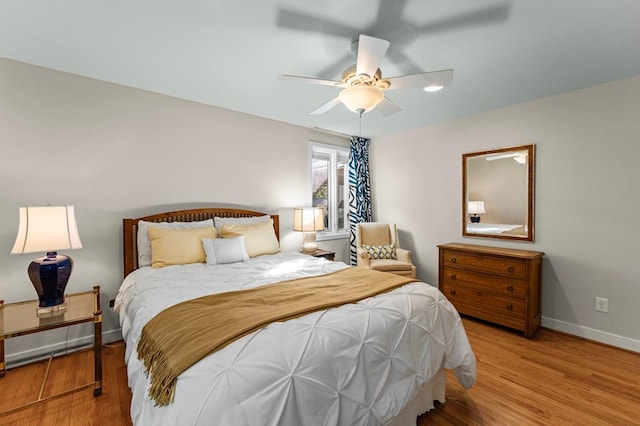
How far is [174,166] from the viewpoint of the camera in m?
3.07

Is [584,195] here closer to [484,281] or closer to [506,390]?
[484,281]

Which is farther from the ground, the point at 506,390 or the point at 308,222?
the point at 308,222

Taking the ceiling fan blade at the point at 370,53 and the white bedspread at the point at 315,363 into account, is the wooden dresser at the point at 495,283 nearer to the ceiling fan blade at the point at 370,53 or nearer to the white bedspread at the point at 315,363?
the white bedspread at the point at 315,363

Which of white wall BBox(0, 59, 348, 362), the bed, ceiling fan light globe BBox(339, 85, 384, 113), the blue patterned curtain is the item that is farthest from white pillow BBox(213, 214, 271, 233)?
ceiling fan light globe BBox(339, 85, 384, 113)

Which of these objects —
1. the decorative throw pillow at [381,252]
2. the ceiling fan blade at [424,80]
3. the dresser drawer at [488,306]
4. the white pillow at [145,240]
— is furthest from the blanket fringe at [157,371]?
the dresser drawer at [488,306]

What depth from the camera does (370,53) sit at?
1.68 metres

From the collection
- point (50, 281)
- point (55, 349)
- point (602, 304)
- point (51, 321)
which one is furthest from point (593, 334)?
point (55, 349)

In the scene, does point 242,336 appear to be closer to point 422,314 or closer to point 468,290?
point 422,314

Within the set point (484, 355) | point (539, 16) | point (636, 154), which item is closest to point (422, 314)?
point (484, 355)

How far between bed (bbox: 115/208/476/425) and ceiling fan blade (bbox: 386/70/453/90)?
1374 mm

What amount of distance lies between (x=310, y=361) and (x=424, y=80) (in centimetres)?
181

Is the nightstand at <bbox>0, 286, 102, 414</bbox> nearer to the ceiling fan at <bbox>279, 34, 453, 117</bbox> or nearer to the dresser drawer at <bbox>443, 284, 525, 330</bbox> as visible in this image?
the ceiling fan at <bbox>279, 34, 453, 117</bbox>

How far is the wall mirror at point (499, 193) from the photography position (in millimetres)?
3162

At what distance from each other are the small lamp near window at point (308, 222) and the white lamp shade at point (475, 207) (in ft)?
6.28
